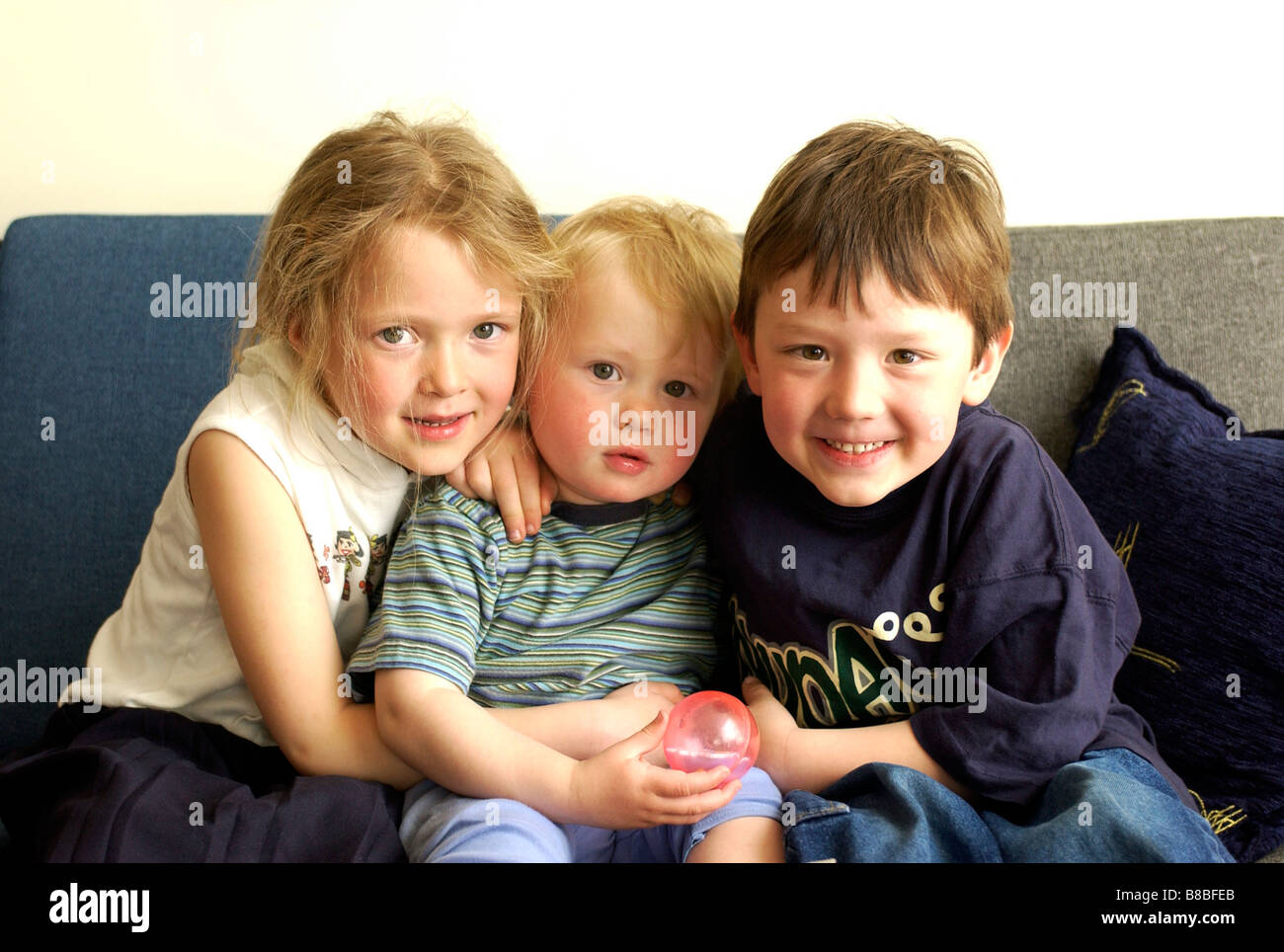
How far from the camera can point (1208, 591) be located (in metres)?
1.31

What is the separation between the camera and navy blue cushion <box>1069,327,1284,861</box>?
1.26 meters

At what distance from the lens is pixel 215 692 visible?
4.10 ft

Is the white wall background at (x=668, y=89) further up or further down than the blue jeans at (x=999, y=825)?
further up

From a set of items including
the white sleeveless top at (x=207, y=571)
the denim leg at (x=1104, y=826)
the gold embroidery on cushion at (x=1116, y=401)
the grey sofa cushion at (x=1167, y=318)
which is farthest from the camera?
the grey sofa cushion at (x=1167, y=318)

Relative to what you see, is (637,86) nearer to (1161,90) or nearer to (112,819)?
(1161,90)

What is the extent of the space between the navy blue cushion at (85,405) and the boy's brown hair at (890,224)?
887 mm

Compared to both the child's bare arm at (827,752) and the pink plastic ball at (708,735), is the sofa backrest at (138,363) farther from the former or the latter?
the pink plastic ball at (708,735)

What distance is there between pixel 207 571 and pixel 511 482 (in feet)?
1.17

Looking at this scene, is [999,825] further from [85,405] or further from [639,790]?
[85,405]

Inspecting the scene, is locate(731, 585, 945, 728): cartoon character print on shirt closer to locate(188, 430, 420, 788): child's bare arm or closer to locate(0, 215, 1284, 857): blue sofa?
locate(188, 430, 420, 788): child's bare arm

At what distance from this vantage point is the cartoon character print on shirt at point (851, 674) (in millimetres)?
1132

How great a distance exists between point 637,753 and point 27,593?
1.06 meters

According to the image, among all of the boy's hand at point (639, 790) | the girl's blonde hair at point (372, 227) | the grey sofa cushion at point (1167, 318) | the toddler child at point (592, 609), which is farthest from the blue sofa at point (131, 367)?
the boy's hand at point (639, 790)

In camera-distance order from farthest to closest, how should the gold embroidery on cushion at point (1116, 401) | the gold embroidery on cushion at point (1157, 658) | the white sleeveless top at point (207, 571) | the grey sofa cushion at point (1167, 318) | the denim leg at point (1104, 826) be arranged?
the grey sofa cushion at point (1167, 318)
the gold embroidery on cushion at point (1116, 401)
the gold embroidery on cushion at point (1157, 658)
the white sleeveless top at point (207, 571)
the denim leg at point (1104, 826)
